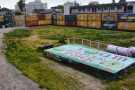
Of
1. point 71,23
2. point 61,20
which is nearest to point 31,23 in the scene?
point 61,20

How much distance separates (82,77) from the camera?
23.6 feet

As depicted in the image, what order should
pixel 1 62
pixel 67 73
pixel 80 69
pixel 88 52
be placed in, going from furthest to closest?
pixel 88 52, pixel 1 62, pixel 80 69, pixel 67 73

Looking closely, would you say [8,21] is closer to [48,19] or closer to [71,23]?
[48,19]

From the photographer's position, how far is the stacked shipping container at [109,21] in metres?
23.8

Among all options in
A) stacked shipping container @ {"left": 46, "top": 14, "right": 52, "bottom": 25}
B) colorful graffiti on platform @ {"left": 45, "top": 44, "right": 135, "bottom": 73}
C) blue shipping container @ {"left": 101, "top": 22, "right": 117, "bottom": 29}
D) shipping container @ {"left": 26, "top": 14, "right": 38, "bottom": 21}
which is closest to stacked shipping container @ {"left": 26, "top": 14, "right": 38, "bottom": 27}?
shipping container @ {"left": 26, "top": 14, "right": 38, "bottom": 21}

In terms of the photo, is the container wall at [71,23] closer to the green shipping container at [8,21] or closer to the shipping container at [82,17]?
the shipping container at [82,17]

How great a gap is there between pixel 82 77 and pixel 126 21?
18141 millimetres

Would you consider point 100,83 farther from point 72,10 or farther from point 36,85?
point 72,10

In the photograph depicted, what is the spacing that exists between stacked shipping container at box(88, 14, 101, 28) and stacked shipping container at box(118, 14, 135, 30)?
3.98m

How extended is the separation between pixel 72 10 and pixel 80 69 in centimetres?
5272

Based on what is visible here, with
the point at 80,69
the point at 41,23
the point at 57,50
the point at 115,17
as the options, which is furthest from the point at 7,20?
the point at 80,69

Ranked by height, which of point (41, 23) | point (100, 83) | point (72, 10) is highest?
point (72, 10)

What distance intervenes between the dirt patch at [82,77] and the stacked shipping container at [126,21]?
16.8 m

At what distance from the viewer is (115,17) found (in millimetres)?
23641
